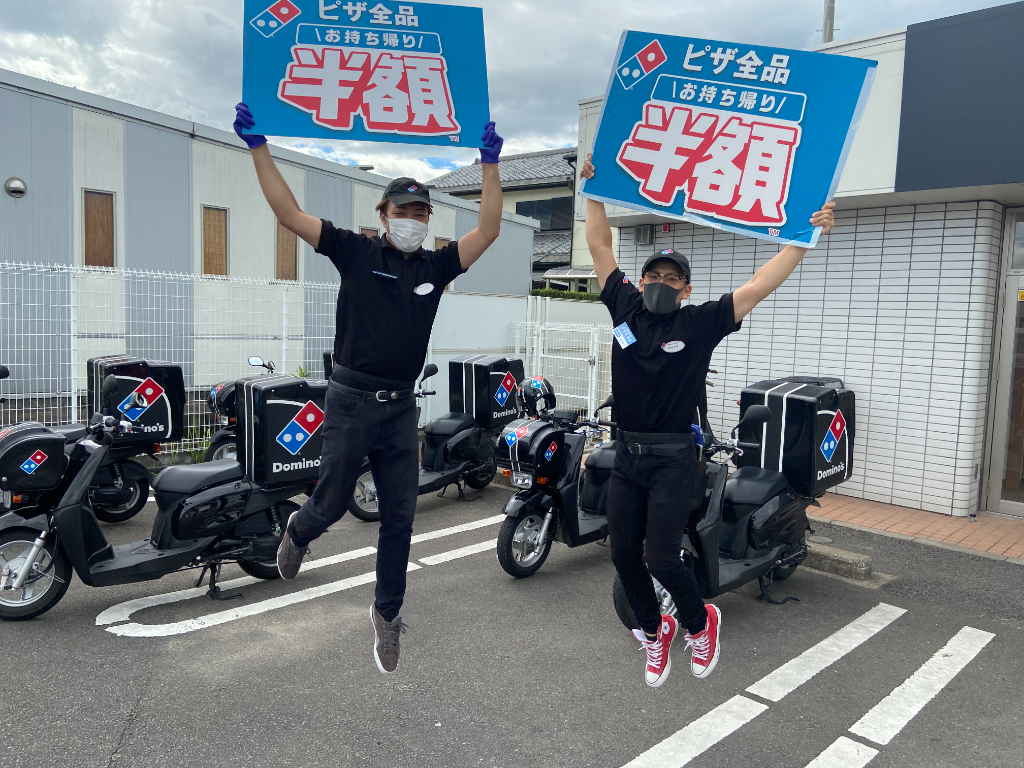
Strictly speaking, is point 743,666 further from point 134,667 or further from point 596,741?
point 134,667

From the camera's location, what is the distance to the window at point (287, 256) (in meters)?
12.6

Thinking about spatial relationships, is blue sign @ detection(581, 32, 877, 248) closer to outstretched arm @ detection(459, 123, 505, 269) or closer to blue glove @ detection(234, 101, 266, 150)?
outstretched arm @ detection(459, 123, 505, 269)

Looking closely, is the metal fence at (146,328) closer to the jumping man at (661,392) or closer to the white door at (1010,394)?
the jumping man at (661,392)

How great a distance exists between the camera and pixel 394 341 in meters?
3.02

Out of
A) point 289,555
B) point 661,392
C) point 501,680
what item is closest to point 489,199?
point 661,392

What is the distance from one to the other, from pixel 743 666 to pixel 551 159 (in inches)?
1165

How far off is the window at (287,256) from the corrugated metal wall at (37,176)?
3424 mm

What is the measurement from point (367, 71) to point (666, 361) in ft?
5.87

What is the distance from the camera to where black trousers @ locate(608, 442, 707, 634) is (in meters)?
3.21

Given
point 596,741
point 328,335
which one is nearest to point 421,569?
point 596,741

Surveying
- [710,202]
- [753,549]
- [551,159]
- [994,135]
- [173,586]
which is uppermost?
[551,159]

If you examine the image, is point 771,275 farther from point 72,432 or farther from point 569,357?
point 569,357

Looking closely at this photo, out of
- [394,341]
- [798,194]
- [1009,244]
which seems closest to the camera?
[394,341]

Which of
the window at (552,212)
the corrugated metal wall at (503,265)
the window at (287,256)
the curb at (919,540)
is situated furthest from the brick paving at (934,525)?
the window at (552,212)
